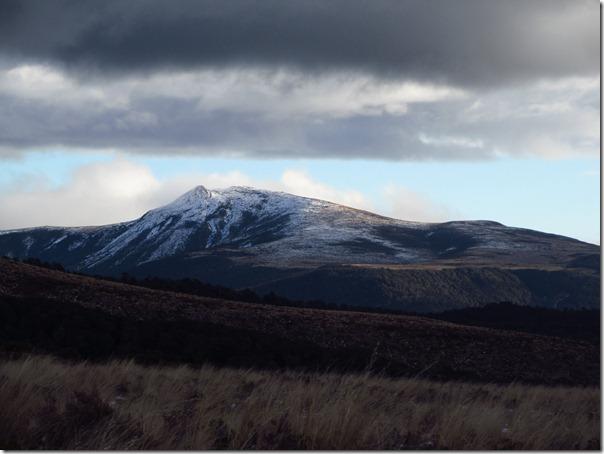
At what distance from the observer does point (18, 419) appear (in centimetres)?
969

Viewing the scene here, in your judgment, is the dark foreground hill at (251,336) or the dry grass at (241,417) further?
the dark foreground hill at (251,336)

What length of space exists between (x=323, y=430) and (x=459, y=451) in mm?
1523

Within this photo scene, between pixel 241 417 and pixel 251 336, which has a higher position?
pixel 241 417

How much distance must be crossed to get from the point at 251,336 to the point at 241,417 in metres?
18.4

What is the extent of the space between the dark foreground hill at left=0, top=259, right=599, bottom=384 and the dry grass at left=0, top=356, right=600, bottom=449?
7.56 metres

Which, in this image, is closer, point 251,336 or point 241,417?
point 241,417

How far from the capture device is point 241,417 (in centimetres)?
1073

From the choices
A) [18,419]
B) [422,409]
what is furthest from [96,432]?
[422,409]

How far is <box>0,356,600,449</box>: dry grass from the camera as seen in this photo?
32.4ft

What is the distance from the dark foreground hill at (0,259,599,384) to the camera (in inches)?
995

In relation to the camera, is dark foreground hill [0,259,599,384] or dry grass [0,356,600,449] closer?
dry grass [0,356,600,449]

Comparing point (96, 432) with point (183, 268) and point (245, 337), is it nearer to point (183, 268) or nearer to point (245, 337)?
point (245, 337)

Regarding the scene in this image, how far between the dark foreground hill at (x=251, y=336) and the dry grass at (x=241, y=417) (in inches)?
297

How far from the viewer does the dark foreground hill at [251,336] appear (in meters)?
25.3
